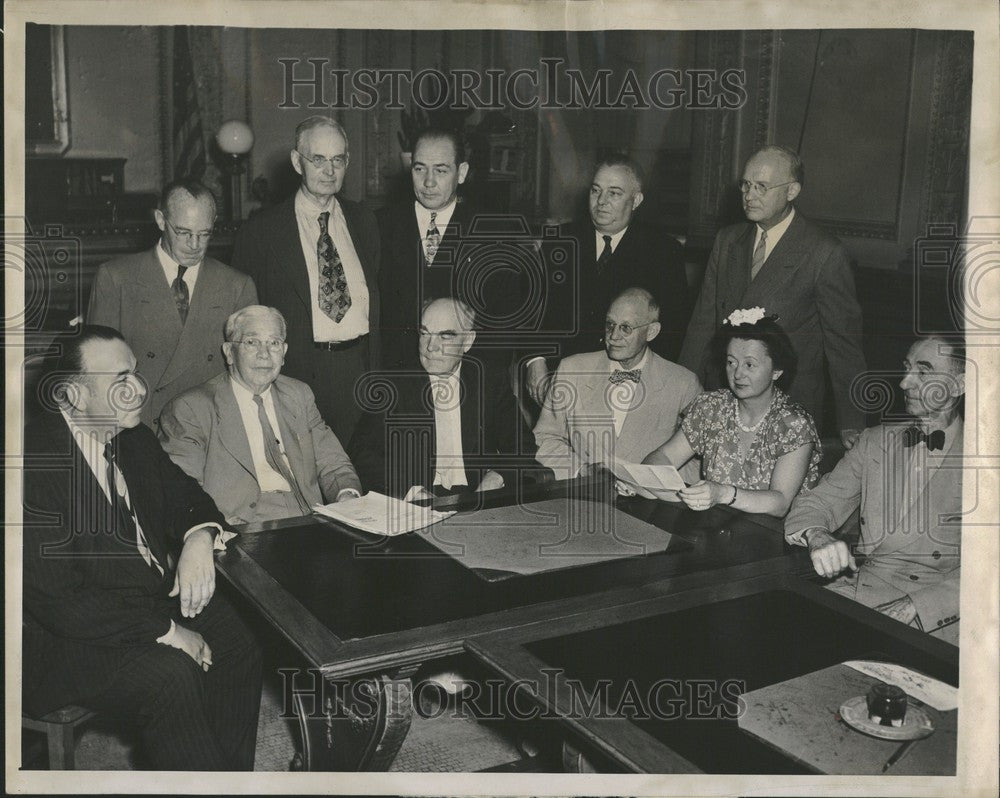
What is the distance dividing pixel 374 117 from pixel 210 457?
1152 mm

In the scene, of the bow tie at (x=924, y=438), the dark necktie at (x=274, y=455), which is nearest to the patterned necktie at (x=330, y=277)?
the dark necktie at (x=274, y=455)

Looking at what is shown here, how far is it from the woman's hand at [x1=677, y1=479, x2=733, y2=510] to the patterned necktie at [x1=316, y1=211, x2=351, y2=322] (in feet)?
4.06

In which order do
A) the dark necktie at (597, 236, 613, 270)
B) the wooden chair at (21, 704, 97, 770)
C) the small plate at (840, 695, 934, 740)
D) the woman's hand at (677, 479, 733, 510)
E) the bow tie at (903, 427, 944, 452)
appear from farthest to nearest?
the dark necktie at (597, 236, 613, 270), the woman's hand at (677, 479, 733, 510), the bow tie at (903, 427, 944, 452), the wooden chair at (21, 704, 97, 770), the small plate at (840, 695, 934, 740)

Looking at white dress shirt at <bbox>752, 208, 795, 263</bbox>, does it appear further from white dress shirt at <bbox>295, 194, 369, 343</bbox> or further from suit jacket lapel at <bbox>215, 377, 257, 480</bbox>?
suit jacket lapel at <bbox>215, 377, 257, 480</bbox>

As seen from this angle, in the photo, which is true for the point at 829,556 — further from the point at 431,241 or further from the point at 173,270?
the point at 173,270

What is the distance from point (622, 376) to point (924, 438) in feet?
3.13

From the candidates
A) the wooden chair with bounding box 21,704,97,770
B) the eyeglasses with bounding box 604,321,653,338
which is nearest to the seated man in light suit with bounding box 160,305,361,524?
the wooden chair with bounding box 21,704,97,770

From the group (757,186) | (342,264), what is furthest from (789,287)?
(342,264)

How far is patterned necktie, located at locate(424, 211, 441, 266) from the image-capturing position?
3.09 m

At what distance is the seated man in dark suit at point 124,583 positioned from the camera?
7.89 feet

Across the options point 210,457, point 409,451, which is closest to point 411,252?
point 409,451

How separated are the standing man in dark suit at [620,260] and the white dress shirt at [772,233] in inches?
10.1

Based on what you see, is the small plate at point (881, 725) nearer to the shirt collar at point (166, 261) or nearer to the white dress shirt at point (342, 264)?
the white dress shirt at point (342, 264)

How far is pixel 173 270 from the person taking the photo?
9.68 ft
